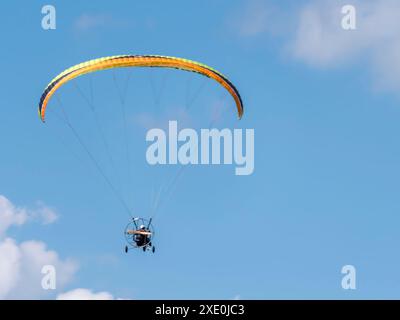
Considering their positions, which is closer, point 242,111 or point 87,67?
point 87,67

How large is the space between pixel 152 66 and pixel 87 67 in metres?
4.34
